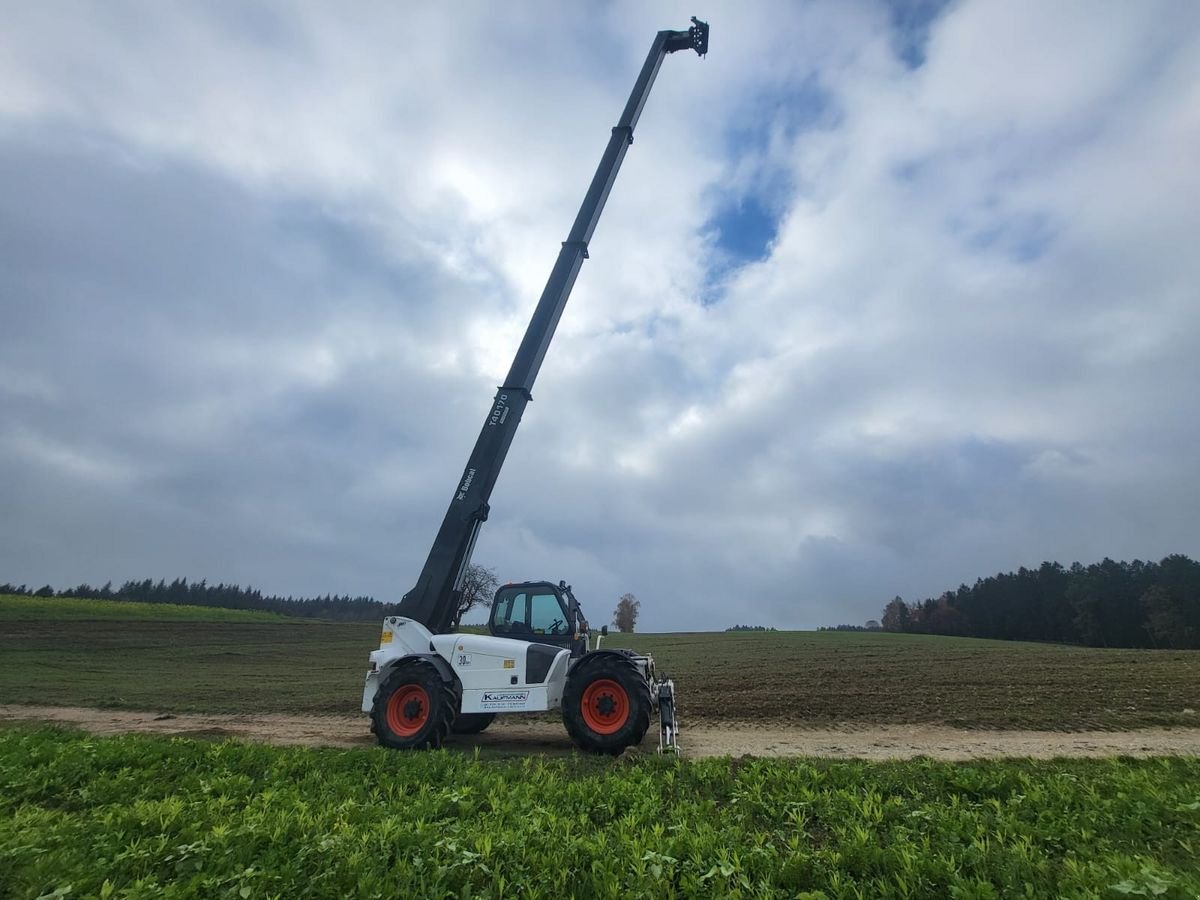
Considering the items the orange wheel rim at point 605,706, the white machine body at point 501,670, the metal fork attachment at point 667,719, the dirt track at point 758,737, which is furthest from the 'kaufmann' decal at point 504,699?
the metal fork attachment at point 667,719

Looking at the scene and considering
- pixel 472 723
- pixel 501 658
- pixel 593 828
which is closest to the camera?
pixel 593 828

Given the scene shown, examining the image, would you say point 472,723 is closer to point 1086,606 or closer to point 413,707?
point 413,707

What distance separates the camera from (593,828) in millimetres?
5949

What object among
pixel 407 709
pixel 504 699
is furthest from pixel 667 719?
pixel 407 709

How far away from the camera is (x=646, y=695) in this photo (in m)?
9.55

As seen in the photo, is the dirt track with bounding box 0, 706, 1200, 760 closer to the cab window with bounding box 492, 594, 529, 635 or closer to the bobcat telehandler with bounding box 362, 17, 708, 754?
the bobcat telehandler with bounding box 362, 17, 708, 754

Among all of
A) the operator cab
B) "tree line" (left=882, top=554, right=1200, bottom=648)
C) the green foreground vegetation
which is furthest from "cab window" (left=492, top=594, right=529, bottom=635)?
"tree line" (left=882, top=554, right=1200, bottom=648)

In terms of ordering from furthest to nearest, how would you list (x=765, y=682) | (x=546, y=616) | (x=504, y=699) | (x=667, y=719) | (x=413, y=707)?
(x=765, y=682) → (x=546, y=616) → (x=413, y=707) → (x=504, y=699) → (x=667, y=719)

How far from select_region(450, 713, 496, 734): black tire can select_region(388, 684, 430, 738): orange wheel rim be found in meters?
1.45

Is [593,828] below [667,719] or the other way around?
below

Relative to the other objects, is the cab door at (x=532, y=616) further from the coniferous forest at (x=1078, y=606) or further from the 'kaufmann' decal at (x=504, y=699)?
the coniferous forest at (x=1078, y=606)

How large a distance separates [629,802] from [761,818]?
1.40 meters

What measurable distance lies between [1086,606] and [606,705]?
7675 cm

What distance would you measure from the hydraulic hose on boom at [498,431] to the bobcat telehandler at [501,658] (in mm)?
23
